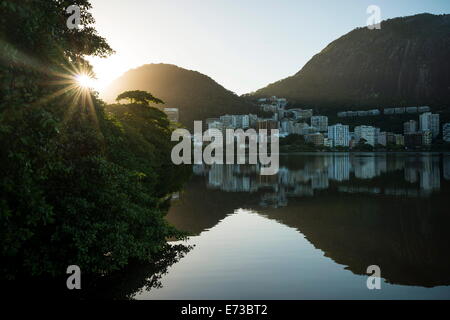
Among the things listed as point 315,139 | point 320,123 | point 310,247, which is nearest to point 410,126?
point 315,139

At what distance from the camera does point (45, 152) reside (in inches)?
242

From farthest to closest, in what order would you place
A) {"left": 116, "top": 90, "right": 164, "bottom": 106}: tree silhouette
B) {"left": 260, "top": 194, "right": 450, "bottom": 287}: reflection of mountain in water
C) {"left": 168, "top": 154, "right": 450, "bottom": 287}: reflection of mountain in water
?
1. {"left": 116, "top": 90, "right": 164, "bottom": 106}: tree silhouette
2. {"left": 168, "top": 154, "right": 450, "bottom": 287}: reflection of mountain in water
3. {"left": 260, "top": 194, "right": 450, "bottom": 287}: reflection of mountain in water

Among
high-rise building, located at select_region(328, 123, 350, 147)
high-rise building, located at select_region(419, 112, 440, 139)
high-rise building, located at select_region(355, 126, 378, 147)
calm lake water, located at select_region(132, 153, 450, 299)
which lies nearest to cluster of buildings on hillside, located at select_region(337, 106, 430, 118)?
high-rise building, located at select_region(419, 112, 440, 139)

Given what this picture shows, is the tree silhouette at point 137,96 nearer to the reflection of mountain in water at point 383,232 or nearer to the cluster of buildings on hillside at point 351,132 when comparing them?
the reflection of mountain in water at point 383,232

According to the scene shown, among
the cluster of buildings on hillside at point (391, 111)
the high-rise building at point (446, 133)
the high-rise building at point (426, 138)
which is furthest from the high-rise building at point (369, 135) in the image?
the cluster of buildings on hillside at point (391, 111)

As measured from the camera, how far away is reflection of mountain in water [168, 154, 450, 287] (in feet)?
32.3

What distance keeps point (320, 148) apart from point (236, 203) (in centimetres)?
12057

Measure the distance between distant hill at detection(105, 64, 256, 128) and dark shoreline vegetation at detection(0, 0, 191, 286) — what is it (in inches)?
4834

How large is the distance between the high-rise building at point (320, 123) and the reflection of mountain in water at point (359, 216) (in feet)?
475

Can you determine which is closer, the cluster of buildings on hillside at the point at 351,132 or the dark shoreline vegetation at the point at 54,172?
the dark shoreline vegetation at the point at 54,172

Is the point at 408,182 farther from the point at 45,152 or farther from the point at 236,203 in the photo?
the point at 45,152

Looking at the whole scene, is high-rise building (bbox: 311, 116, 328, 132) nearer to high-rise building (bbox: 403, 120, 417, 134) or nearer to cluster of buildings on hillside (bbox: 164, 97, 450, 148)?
cluster of buildings on hillside (bbox: 164, 97, 450, 148)

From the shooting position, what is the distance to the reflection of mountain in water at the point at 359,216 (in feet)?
32.3
